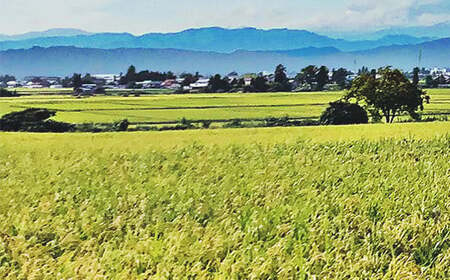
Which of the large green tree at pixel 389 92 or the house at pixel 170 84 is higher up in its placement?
the large green tree at pixel 389 92

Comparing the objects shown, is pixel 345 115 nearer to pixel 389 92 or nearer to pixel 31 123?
pixel 389 92

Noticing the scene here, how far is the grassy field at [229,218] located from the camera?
659 cm

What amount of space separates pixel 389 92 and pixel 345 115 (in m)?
3.41

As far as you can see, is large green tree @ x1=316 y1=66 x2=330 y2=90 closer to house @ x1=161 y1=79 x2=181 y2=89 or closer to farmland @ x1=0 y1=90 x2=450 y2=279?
house @ x1=161 y1=79 x2=181 y2=89

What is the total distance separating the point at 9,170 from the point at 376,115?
117 ft

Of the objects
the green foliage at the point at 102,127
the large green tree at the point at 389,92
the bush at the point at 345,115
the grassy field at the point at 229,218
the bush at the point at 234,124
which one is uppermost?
the grassy field at the point at 229,218

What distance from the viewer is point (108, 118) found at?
5456cm

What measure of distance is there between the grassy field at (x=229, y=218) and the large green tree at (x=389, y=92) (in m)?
30.4

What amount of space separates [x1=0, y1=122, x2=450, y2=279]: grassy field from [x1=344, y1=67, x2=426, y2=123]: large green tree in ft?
99.6

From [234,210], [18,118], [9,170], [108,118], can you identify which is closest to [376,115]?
[108,118]

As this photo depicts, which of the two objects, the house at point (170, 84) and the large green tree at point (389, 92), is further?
the house at point (170, 84)

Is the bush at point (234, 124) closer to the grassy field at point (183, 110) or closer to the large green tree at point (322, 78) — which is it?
the grassy field at point (183, 110)

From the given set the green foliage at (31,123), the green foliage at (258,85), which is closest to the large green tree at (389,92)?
the green foliage at (31,123)

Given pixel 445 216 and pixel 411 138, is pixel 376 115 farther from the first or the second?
pixel 445 216
